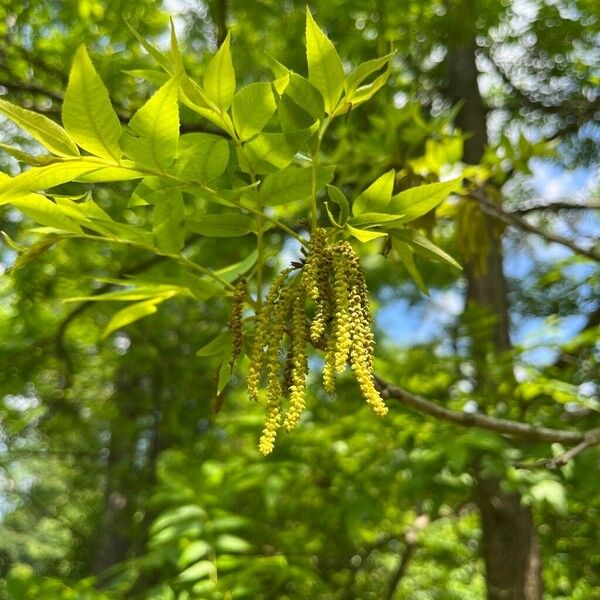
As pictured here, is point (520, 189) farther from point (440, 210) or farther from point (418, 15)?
point (440, 210)

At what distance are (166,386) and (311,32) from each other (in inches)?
171

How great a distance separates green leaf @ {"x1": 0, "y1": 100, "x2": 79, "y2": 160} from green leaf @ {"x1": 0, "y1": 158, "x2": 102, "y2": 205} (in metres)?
0.02

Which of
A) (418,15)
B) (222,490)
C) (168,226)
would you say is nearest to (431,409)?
(168,226)

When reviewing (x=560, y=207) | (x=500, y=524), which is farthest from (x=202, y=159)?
(x=500, y=524)

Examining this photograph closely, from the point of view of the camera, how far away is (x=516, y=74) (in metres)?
4.90

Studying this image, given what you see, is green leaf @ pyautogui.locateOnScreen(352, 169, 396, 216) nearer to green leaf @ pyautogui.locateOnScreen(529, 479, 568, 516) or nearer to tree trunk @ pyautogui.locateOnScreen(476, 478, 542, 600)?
green leaf @ pyautogui.locateOnScreen(529, 479, 568, 516)

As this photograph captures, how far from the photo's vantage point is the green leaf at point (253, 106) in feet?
3.47

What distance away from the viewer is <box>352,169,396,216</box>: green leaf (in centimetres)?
114

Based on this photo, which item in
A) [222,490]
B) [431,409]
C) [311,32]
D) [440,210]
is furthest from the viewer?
[222,490]

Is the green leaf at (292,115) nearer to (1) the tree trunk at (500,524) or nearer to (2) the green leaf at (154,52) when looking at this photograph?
(2) the green leaf at (154,52)

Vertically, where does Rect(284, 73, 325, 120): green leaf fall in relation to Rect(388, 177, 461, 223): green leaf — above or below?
above

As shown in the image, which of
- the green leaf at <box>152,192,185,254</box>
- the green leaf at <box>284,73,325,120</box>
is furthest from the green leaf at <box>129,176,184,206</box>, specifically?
the green leaf at <box>284,73,325,120</box>

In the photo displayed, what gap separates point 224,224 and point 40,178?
410 mm

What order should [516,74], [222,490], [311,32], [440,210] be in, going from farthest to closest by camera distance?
[516,74]
[222,490]
[440,210]
[311,32]
